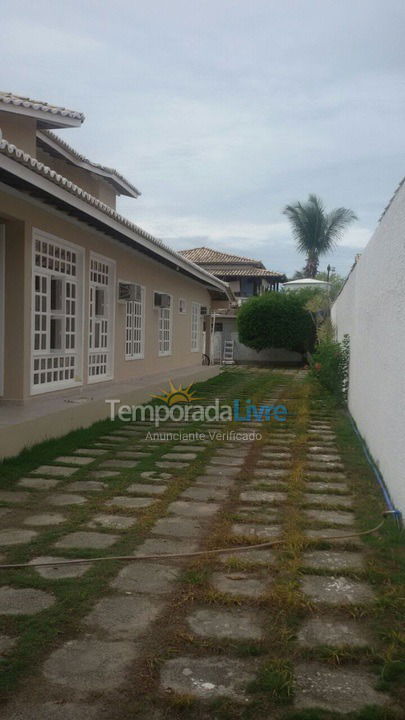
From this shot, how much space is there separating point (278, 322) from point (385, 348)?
20979 millimetres

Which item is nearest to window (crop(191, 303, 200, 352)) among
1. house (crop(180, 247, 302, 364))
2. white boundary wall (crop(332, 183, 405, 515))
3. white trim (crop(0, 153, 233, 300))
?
white trim (crop(0, 153, 233, 300))

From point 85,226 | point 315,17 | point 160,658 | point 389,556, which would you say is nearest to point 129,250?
point 85,226

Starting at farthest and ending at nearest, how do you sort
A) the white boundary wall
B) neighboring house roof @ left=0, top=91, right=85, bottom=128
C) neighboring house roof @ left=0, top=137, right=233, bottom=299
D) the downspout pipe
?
neighboring house roof @ left=0, top=91, right=85, bottom=128
neighboring house roof @ left=0, top=137, right=233, bottom=299
the white boundary wall
the downspout pipe

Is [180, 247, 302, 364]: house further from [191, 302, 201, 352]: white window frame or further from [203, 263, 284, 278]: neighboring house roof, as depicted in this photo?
[191, 302, 201, 352]: white window frame

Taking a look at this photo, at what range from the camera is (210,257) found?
3859 cm

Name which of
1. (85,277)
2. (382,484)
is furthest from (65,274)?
(382,484)

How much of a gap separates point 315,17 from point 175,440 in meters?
5.07

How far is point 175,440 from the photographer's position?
7.46 metres

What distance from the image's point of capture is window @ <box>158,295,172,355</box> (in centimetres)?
1388

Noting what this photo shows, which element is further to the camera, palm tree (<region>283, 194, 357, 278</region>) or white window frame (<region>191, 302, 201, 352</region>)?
palm tree (<region>283, 194, 357, 278</region>)

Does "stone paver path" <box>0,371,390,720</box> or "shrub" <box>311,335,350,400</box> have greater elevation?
"shrub" <box>311,335,350,400</box>

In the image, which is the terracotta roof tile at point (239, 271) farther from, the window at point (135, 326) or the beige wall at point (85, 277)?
the window at point (135, 326)

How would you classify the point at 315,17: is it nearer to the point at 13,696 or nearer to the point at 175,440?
the point at 175,440

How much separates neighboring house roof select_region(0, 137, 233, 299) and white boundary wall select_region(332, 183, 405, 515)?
132 inches
